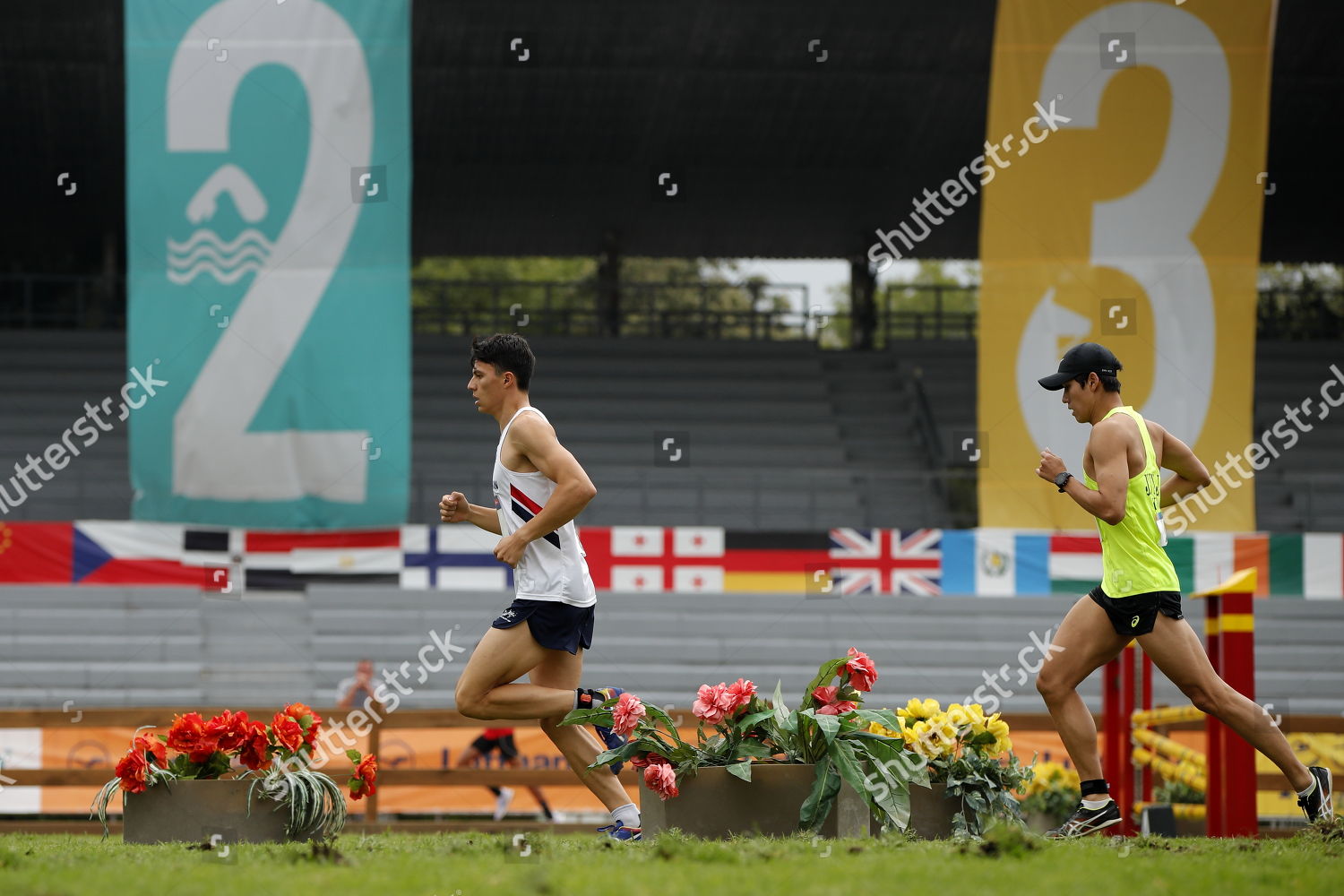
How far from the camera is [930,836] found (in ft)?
18.2

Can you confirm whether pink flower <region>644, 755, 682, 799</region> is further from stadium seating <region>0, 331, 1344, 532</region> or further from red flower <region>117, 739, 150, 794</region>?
stadium seating <region>0, 331, 1344, 532</region>

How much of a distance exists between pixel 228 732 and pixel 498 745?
6.96 metres

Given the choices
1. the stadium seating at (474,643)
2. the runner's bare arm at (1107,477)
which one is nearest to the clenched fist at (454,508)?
the runner's bare arm at (1107,477)

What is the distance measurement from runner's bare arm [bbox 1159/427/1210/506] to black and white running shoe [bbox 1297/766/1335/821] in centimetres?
115

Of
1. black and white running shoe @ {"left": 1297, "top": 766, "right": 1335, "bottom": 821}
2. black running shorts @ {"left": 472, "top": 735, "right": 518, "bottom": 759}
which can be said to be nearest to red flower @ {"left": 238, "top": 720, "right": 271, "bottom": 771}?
black and white running shoe @ {"left": 1297, "top": 766, "right": 1335, "bottom": 821}

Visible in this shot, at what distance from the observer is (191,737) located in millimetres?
5492

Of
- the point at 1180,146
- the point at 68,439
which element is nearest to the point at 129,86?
the point at 68,439

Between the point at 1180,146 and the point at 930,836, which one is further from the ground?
the point at 1180,146

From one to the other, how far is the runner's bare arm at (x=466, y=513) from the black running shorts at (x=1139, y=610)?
7.60 ft

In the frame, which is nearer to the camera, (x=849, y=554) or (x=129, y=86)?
(x=129, y=86)

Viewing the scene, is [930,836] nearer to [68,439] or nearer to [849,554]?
[849,554]

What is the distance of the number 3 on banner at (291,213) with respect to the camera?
13242mm

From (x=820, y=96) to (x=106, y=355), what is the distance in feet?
35.8

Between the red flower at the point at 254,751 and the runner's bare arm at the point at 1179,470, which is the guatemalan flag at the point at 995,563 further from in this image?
the red flower at the point at 254,751
